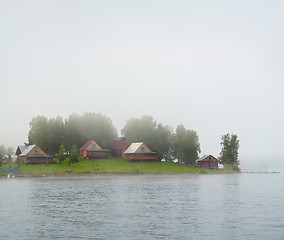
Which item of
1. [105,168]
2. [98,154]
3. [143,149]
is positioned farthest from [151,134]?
[105,168]

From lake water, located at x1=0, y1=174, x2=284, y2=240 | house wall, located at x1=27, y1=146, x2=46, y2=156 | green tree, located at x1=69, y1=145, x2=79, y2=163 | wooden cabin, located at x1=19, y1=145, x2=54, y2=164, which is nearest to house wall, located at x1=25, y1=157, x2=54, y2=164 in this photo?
wooden cabin, located at x1=19, y1=145, x2=54, y2=164

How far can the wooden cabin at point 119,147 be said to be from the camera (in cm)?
17775

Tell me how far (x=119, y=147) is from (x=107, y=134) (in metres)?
9.88

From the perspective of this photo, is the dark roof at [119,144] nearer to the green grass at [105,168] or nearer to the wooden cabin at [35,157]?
the green grass at [105,168]

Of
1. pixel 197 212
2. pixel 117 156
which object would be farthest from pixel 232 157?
pixel 197 212

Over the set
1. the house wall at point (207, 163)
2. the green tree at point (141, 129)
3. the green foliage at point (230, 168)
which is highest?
the green tree at point (141, 129)

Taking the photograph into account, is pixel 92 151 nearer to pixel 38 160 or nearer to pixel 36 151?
pixel 38 160

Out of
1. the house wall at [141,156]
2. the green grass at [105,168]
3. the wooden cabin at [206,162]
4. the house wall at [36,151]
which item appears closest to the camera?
the green grass at [105,168]

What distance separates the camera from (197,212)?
44469 millimetres

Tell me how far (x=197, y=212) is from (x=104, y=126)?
143008 mm

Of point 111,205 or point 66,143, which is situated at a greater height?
point 66,143

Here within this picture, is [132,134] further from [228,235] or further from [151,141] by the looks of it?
[228,235]

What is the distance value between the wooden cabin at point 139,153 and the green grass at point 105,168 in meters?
3.76

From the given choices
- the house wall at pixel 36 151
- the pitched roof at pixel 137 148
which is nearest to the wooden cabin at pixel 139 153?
the pitched roof at pixel 137 148
